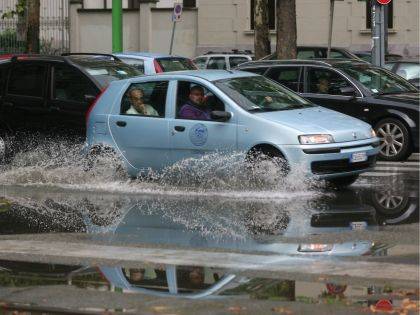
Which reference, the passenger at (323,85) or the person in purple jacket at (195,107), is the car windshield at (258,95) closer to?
the person in purple jacket at (195,107)

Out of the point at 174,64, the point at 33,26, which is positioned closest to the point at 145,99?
the point at 174,64

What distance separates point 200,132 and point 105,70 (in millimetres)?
3474

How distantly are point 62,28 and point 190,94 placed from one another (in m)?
30.3

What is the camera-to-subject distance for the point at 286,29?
70.0 feet

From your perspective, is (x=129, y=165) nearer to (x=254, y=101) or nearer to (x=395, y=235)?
(x=254, y=101)

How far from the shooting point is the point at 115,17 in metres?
21.8

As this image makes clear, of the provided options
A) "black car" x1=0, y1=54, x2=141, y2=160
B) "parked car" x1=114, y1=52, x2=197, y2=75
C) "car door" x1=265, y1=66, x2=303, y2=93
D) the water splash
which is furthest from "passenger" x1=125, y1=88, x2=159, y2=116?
"parked car" x1=114, y1=52, x2=197, y2=75

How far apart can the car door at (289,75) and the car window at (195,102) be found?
3.84m

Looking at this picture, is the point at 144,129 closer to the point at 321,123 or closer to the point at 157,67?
the point at 321,123

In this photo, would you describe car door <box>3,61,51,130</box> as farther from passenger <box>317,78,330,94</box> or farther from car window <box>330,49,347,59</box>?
car window <box>330,49,347,59</box>

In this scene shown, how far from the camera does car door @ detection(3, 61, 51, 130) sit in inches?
569

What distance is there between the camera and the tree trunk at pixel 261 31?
26562 millimetres

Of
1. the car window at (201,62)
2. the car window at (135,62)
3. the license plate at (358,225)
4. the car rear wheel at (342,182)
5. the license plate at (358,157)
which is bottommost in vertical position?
the license plate at (358,225)

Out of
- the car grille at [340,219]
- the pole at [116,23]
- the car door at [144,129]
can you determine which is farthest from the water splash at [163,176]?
the pole at [116,23]
